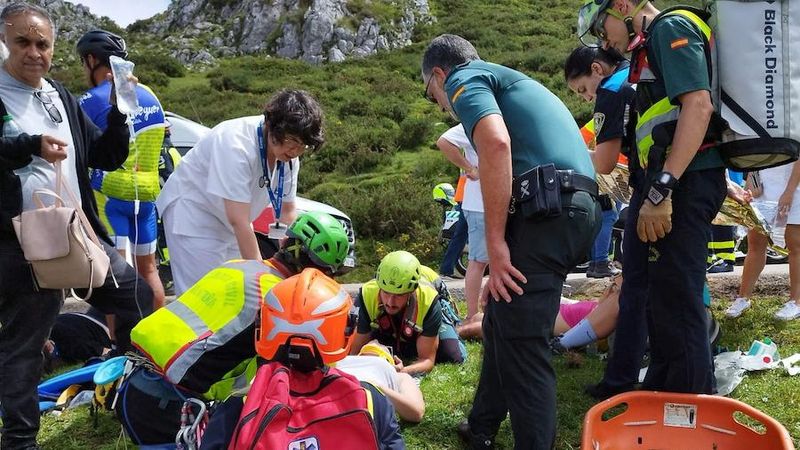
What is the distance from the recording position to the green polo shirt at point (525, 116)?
2.84 metres

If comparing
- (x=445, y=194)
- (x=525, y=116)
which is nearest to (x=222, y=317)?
(x=525, y=116)

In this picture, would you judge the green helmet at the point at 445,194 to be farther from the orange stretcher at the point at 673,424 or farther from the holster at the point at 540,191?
the holster at the point at 540,191

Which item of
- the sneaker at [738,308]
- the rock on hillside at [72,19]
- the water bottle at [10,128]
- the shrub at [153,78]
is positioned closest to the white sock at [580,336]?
the sneaker at [738,308]

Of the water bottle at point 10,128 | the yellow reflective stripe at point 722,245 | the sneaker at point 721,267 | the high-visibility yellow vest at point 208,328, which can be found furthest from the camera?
the yellow reflective stripe at point 722,245

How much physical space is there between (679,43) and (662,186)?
601 millimetres

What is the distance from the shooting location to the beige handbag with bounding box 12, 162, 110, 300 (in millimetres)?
3154

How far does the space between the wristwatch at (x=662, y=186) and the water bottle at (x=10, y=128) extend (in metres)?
2.87

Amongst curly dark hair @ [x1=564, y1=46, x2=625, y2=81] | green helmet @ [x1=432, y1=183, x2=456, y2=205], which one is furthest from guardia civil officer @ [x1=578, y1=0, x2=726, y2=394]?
green helmet @ [x1=432, y1=183, x2=456, y2=205]

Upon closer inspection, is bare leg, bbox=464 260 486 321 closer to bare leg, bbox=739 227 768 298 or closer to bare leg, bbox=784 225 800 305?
bare leg, bbox=739 227 768 298

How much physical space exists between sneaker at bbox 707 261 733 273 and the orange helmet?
540 centimetres

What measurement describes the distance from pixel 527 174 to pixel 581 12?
3.98 feet

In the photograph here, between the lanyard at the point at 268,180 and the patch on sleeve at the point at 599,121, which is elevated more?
the patch on sleeve at the point at 599,121

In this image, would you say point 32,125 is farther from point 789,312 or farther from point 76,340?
point 789,312

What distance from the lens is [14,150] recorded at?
312cm
